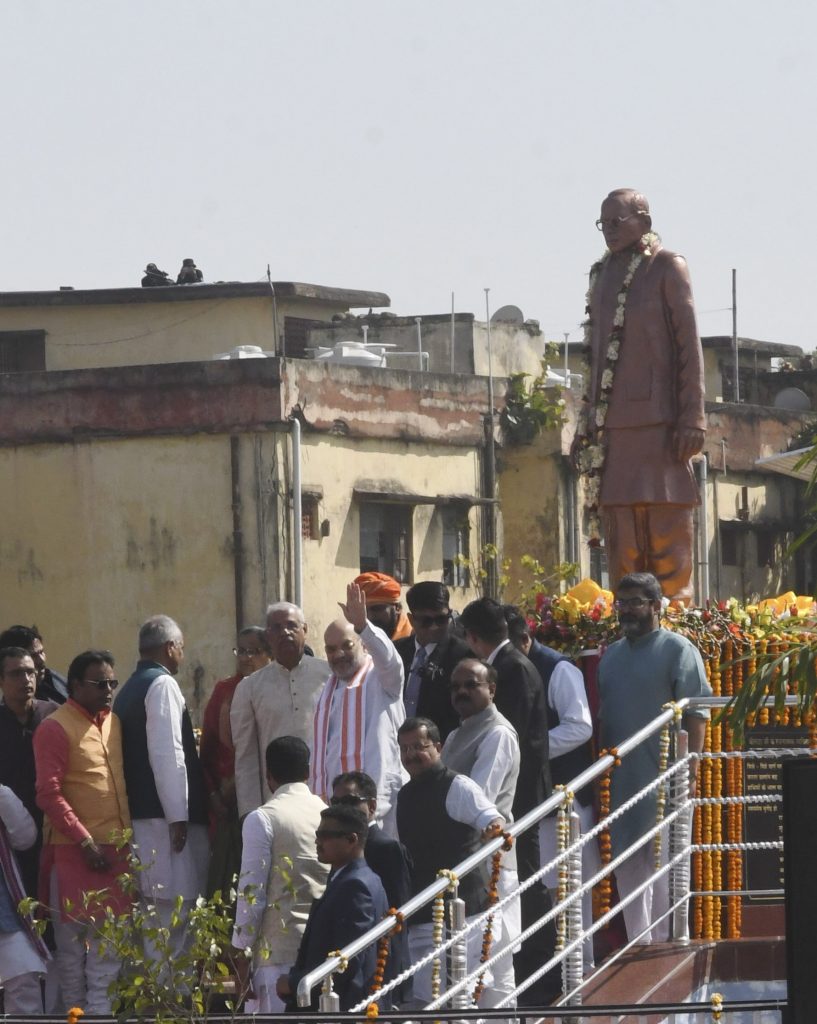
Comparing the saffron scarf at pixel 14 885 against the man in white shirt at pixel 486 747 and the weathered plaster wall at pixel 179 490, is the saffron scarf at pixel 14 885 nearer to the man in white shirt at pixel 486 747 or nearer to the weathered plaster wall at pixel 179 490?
the man in white shirt at pixel 486 747

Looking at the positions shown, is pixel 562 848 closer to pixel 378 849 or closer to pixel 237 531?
pixel 378 849

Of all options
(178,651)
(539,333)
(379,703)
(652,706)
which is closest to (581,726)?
(652,706)

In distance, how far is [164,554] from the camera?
2975 cm

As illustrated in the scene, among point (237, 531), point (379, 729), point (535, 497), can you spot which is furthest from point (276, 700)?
point (535, 497)

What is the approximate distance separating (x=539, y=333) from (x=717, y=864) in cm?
2519

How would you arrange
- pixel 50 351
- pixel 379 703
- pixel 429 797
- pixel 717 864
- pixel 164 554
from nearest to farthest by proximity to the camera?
pixel 429 797, pixel 379 703, pixel 717 864, pixel 164 554, pixel 50 351

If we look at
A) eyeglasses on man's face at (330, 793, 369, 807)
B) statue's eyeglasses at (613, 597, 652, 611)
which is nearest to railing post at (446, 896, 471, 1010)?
eyeglasses on man's face at (330, 793, 369, 807)

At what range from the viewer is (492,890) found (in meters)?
9.84

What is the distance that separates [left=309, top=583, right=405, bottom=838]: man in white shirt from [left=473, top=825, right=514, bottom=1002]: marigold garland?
97cm

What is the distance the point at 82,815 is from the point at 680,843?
2.89m

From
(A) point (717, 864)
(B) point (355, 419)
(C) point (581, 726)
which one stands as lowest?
(A) point (717, 864)

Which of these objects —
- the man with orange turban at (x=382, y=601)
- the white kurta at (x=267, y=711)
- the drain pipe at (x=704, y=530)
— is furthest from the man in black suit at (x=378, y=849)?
the drain pipe at (x=704, y=530)

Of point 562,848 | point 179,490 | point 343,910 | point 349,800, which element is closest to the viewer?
point 343,910

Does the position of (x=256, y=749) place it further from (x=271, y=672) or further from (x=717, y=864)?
(x=717, y=864)
